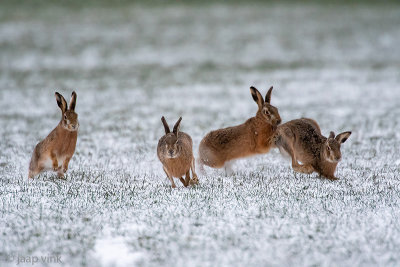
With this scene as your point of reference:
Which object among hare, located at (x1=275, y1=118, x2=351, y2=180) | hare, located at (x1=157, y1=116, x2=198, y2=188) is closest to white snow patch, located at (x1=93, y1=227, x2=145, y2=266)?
hare, located at (x1=157, y1=116, x2=198, y2=188)

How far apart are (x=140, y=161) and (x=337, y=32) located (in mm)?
27842

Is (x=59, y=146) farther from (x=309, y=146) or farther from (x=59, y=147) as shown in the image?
(x=309, y=146)

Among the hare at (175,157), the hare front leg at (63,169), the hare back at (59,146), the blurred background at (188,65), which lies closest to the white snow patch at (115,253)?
the hare at (175,157)

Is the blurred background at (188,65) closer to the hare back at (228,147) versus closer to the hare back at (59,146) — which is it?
the hare back at (228,147)

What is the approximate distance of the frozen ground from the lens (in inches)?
243

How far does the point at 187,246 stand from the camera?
6.07m

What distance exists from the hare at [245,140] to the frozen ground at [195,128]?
0.33m

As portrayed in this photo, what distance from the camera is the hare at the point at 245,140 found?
966cm

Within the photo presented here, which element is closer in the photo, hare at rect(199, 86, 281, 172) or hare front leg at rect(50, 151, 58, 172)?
hare front leg at rect(50, 151, 58, 172)

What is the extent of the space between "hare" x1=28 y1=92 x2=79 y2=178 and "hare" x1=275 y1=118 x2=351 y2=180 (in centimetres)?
353

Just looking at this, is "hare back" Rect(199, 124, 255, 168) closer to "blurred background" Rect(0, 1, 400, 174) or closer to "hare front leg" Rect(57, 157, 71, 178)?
"blurred background" Rect(0, 1, 400, 174)

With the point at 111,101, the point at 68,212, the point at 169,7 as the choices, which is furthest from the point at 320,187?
the point at 169,7

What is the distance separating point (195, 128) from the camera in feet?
48.9

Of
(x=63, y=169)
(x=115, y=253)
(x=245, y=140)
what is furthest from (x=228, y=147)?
(x=115, y=253)
